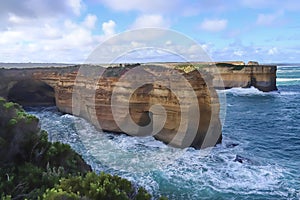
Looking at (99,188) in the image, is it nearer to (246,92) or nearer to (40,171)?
Result: (40,171)

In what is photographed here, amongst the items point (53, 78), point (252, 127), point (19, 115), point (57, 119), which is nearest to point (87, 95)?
point (57, 119)

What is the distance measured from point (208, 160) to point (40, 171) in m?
11.7

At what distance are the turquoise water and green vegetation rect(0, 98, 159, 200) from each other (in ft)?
18.0

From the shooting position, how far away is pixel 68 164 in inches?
438

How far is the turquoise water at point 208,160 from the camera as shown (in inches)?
588

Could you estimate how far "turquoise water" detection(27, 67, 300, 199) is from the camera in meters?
14.9

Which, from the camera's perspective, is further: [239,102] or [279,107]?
[239,102]

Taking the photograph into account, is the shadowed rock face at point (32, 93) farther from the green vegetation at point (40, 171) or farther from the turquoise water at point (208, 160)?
the green vegetation at point (40, 171)

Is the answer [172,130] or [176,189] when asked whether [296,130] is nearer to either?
[172,130]

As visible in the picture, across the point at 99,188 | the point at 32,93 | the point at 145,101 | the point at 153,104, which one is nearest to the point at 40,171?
the point at 99,188

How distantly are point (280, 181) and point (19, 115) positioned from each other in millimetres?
12556

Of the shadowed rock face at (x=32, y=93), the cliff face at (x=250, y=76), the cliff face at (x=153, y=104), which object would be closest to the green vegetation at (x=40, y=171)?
the cliff face at (x=153, y=104)

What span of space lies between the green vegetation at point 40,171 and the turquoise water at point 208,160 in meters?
5.49

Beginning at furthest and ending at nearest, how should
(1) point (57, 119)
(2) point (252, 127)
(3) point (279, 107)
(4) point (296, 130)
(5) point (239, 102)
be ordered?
(5) point (239, 102), (3) point (279, 107), (1) point (57, 119), (2) point (252, 127), (4) point (296, 130)
